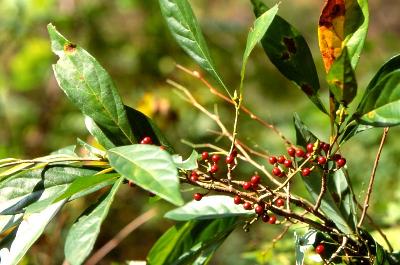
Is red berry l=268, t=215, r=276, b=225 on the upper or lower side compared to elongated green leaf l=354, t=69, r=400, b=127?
lower

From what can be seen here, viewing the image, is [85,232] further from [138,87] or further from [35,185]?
[138,87]

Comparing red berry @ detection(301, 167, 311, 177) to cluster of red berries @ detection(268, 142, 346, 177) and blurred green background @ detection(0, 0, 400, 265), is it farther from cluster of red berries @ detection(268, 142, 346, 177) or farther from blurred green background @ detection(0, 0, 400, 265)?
blurred green background @ detection(0, 0, 400, 265)

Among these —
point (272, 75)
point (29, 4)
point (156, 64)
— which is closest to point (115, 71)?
point (156, 64)

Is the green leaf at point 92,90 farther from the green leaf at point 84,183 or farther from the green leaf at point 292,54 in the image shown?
the green leaf at point 292,54

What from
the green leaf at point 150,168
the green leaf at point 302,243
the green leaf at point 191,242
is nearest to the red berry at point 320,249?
the green leaf at point 302,243

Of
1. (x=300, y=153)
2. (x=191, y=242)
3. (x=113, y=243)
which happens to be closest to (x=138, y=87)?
(x=113, y=243)

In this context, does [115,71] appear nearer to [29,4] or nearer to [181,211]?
[29,4]

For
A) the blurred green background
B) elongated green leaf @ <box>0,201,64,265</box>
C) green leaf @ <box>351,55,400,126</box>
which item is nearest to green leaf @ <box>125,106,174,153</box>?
elongated green leaf @ <box>0,201,64,265</box>
